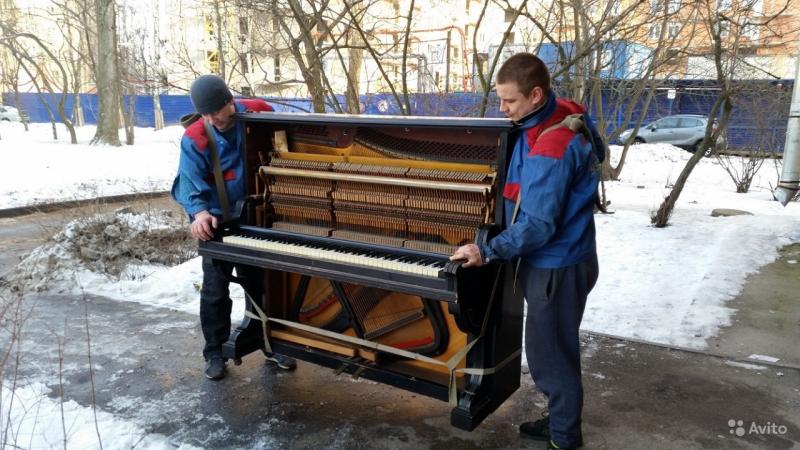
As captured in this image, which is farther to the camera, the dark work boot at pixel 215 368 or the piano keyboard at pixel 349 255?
the dark work boot at pixel 215 368

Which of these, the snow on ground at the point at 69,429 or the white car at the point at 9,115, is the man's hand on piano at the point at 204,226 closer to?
the snow on ground at the point at 69,429

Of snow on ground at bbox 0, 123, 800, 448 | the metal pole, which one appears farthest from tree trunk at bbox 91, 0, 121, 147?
the metal pole

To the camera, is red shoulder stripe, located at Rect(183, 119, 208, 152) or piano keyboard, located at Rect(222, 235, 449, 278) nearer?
piano keyboard, located at Rect(222, 235, 449, 278)

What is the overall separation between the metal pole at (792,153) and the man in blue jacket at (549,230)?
4.49 meters

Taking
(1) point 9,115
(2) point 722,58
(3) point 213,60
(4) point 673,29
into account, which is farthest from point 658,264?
(1) point 9,115

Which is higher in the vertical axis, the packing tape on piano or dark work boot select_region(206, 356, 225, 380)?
the packing tape on piano

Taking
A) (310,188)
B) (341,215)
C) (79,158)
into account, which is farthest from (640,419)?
(79,158)

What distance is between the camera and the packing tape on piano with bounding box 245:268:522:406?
9.86 feet

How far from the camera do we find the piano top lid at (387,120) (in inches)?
107

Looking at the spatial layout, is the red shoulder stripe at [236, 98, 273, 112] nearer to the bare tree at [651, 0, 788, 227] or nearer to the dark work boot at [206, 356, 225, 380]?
the dark work boot at [206, 356, 225, 380]

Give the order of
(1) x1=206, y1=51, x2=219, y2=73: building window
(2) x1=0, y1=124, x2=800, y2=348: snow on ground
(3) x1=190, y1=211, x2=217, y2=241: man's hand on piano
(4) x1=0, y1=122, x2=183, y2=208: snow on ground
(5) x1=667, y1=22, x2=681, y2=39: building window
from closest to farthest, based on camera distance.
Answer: (3) x1=190, y1=211, x2=217, y2=241: man's hand on piano, (2) x1=0, y1=124, x2=800, y2=348: snow on ground, (5) x1=667, y1=22, x2=681, y2=39: building window, (4) x1=0, y1=122, x2=183, y2=208: snow on ground, (1) x1=206, y1=51, x2=219, y2=73: building window

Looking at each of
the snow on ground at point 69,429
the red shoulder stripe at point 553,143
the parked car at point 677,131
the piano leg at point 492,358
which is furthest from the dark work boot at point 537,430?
the parked car at point 677,131

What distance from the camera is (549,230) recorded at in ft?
8.57

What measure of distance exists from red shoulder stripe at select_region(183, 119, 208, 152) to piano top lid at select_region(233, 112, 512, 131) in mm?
208
